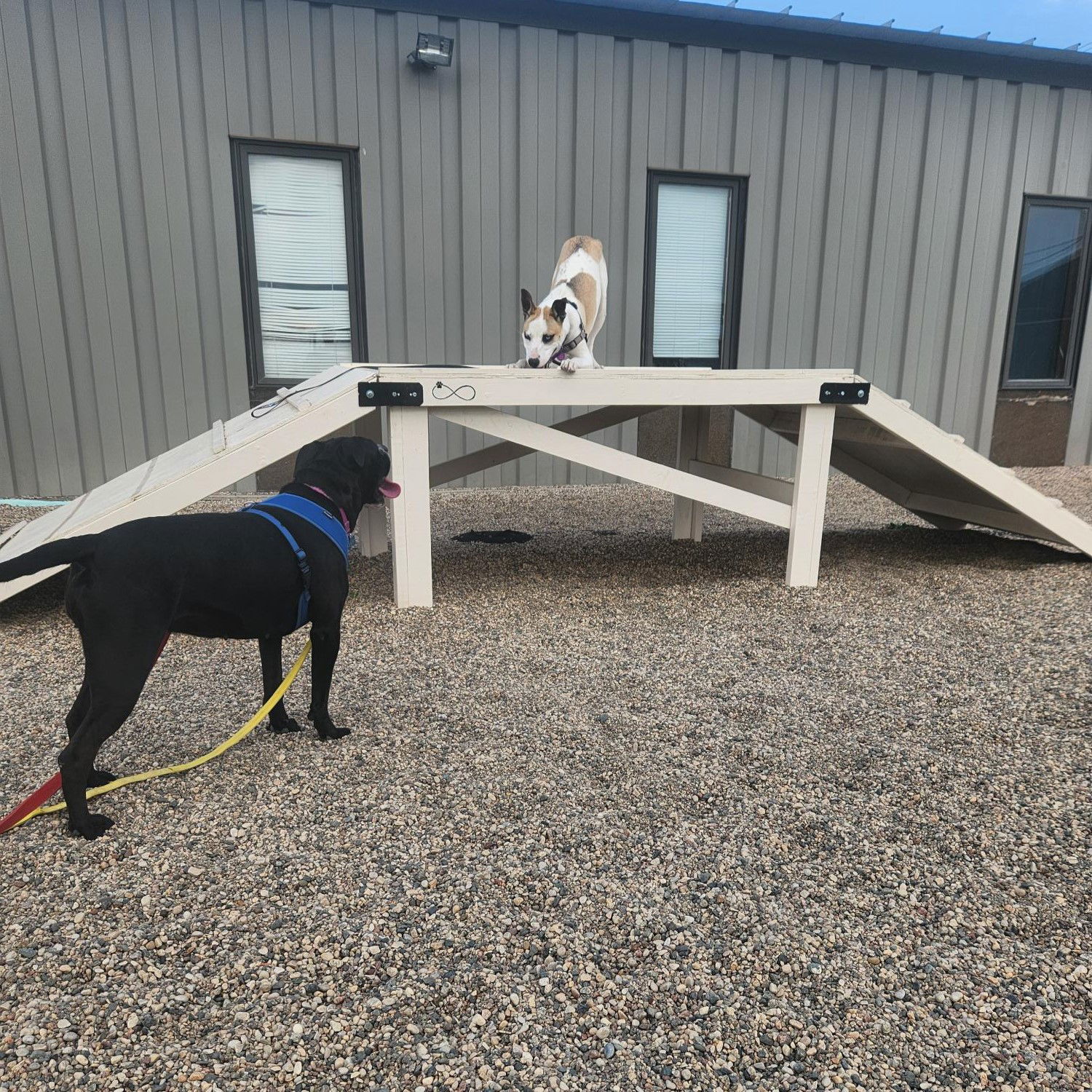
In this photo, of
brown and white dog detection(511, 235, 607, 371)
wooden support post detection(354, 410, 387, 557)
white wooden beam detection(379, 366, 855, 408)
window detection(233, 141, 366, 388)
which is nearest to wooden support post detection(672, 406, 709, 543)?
brown and white dog detection(511, 235, 607, 371)

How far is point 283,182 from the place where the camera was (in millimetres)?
5883

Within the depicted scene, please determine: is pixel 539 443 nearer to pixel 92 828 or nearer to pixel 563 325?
pixel 563 325

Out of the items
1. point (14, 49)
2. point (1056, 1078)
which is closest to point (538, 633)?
point (1056, 1078)

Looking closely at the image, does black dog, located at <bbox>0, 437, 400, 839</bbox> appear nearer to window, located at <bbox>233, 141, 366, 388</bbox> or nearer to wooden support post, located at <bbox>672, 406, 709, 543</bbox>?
wooden support post, located at <bbox>672, 406, 709, 543</bbox>

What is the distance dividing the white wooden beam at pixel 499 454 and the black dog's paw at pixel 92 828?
9.57 feet

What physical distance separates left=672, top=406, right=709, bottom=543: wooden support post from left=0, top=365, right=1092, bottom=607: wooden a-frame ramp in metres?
0.62

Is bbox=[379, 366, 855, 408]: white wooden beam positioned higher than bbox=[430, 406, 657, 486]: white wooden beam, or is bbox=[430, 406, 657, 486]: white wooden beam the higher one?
bbox=[379, 366, 855, 408]: white wooden beam

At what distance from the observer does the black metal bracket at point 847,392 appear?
12.5 ft

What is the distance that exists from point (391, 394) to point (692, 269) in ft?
14.3

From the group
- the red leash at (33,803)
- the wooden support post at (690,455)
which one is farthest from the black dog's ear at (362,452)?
the wooden support post at (690,455)

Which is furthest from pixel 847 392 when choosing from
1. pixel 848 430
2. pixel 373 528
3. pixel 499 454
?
pixel 373 528

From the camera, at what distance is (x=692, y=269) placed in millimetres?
6770

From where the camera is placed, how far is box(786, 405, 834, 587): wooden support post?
3949mm

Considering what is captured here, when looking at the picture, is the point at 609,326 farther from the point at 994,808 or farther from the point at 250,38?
the point at 994,808
